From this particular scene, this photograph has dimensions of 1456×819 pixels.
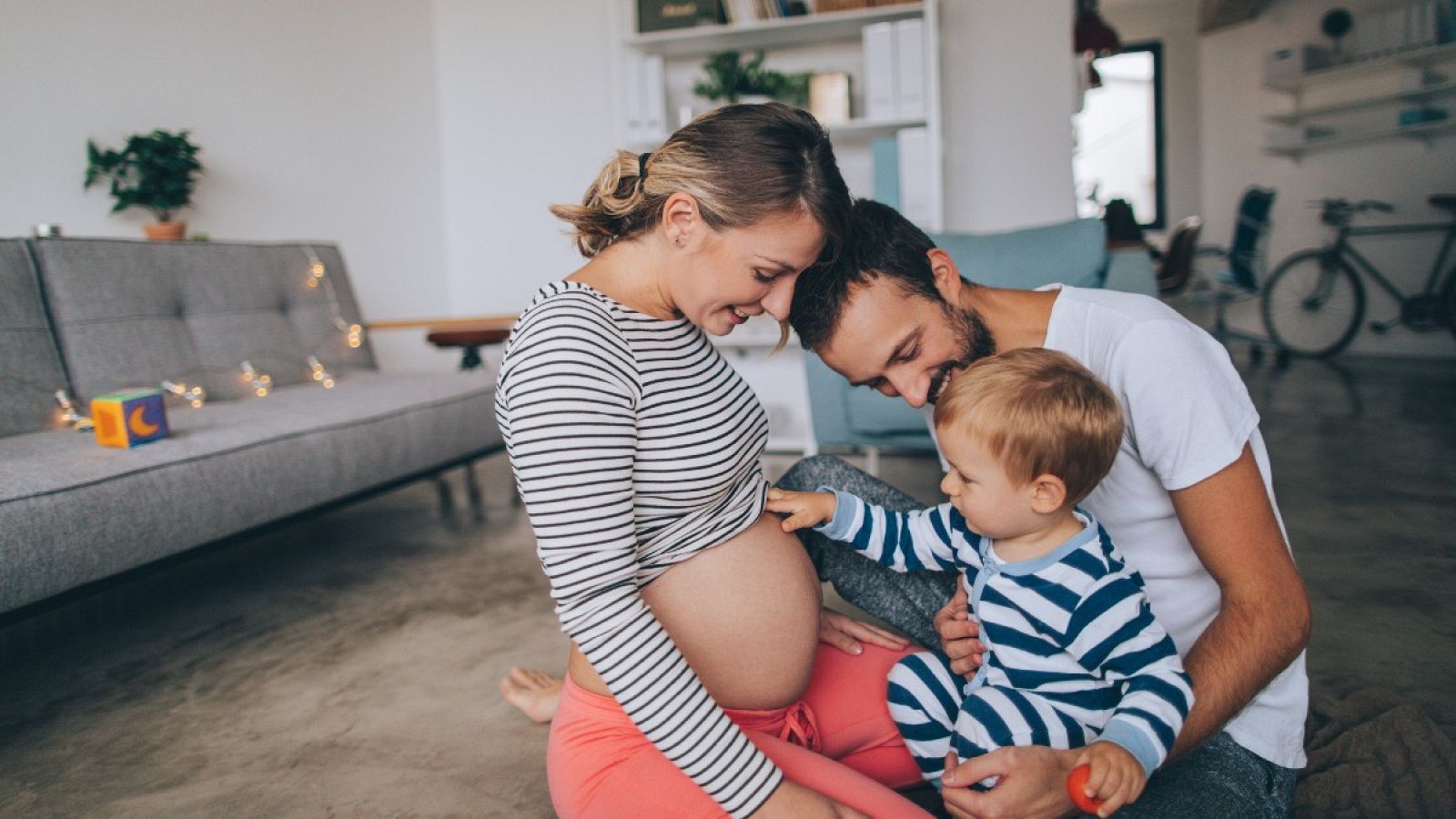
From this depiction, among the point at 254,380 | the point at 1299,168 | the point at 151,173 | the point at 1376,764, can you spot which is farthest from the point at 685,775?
the point at 1299,168

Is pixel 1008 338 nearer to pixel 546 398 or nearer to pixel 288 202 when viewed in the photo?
pixel 546 398

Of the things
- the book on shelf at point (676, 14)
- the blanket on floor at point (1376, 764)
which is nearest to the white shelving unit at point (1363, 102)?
the book on shelf at point (676, 14)

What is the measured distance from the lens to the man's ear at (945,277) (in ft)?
3.59

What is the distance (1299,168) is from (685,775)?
7463 millimetres

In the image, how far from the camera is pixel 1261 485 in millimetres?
895

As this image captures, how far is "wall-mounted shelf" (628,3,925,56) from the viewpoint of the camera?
355 centimetres

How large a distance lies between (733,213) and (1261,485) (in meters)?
0.62

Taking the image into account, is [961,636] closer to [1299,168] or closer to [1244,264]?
[1244,264]

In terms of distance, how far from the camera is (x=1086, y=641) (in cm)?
92

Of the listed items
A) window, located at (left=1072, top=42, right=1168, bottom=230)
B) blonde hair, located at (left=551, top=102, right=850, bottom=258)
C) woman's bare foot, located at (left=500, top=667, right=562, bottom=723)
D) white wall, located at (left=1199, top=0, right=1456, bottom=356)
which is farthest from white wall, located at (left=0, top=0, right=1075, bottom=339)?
window, located at (left=1072, top=42, right=1168, bottom=230)

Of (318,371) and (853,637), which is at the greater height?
(318,371)


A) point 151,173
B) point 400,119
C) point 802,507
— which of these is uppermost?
point 400,119

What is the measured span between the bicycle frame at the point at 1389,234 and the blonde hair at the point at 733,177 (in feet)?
20.6

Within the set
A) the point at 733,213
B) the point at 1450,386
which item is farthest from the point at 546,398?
the point at 1450,386
